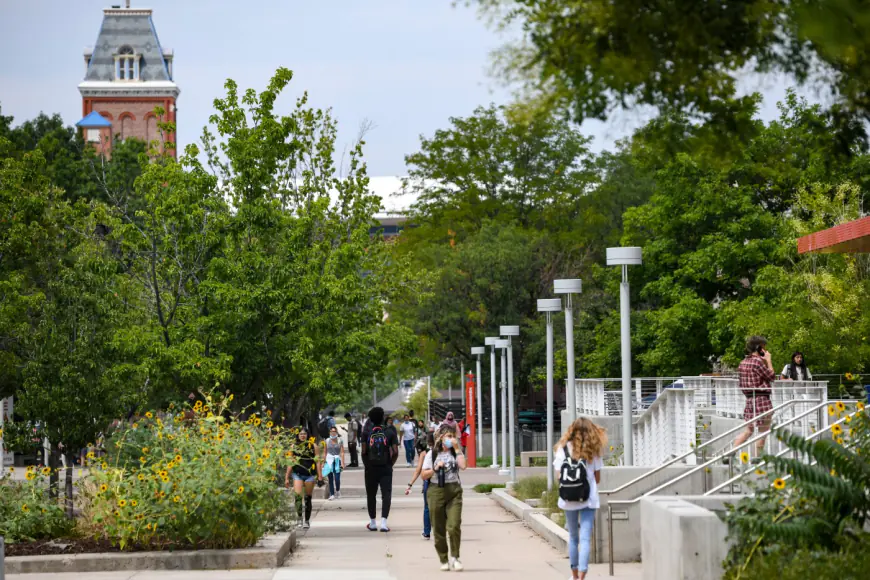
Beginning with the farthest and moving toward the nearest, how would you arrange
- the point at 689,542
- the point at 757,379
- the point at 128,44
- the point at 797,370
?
1. the point at 128,44
2. the point at 797,370
3. the point at 757,379
4. the point at 689,542

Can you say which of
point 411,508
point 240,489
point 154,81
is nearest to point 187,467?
point 240,489

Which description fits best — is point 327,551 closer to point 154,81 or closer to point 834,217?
point 834,217

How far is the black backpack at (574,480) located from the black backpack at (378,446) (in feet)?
24.1

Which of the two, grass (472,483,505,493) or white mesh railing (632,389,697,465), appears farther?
grass (472,483,505,493)

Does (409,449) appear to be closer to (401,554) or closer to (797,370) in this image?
(797,370)

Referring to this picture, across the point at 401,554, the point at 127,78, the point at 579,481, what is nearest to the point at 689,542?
the point at 579,481

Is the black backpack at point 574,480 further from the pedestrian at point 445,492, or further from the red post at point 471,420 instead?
the red post at point 471,420

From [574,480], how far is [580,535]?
1.77ft

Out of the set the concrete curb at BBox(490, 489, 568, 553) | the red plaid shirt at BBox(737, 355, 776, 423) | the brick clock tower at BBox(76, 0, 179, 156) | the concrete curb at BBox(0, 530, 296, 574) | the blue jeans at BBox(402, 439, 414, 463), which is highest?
the brick clock tower at BBox(76, 0, 179, 156)

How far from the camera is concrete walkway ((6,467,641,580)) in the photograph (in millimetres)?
14359

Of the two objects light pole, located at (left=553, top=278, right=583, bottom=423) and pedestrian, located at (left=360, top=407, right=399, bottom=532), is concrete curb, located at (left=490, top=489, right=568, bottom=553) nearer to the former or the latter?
light pole, located at (left=553, top=278, right=583, bottom=423)

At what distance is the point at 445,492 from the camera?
15.5 meters

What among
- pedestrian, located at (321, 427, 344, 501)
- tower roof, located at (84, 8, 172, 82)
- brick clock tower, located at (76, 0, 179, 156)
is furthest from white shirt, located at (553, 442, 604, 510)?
tower roof, located at (84, 8, 172, 82)

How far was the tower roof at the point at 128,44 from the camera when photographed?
135 meters
